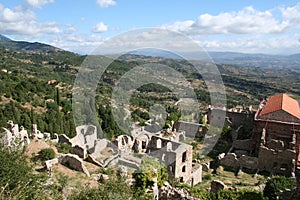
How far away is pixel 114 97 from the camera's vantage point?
2800 inches

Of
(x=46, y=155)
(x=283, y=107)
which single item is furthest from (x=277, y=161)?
(x=46, y=155)

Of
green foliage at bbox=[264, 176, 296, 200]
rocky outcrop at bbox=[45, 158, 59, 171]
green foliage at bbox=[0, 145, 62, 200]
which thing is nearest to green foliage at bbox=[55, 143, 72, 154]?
rocky outcrop at bbox=[45, 158, 59, 171]

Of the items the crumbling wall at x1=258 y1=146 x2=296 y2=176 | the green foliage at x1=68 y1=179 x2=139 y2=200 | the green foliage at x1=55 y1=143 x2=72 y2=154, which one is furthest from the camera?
the crumbling wall at x1=258 y1=146 x2=296 y2=176

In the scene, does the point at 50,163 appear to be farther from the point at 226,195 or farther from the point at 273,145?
the point at 273,145

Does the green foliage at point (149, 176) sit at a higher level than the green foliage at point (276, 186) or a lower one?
higher

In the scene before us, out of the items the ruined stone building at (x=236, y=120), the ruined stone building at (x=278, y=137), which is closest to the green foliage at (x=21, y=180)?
the ruined stone building at (x=278, y=137)

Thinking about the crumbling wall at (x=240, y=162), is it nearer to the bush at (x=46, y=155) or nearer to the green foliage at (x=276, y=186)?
the green foliage at (x=276, y=186)

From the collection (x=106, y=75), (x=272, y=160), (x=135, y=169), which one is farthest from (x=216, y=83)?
(x=135, y=169)

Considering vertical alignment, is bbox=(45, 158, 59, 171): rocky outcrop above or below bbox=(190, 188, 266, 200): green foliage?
above

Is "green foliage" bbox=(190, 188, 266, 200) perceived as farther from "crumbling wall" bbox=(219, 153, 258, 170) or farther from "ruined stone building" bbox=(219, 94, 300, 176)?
"crumbling wall" bbox=(219, 153, 258, 170)

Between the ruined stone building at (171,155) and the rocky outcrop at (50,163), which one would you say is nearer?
the rocky outcrop at (50,163)

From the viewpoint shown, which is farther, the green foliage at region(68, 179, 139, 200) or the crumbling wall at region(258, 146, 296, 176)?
the crumbling wall at region(258, 146, 296, 176)

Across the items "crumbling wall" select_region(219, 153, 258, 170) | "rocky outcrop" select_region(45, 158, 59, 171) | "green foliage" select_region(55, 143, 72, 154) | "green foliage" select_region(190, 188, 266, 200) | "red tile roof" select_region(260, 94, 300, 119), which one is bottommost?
"crumbling wall" select_region(219, 153, 258, 170)

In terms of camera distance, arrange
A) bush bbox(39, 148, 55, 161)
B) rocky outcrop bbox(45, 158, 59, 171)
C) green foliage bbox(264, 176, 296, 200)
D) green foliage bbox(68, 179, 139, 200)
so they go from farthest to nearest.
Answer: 1. bush bbox(39, 148, 55, 161)
2. green foliage bbox(264, 176, 296, 200)
3. rocky outcrop bbox(45, 158, 59, 171)
4. green foliage bbox(68, 179, 139, 200)
